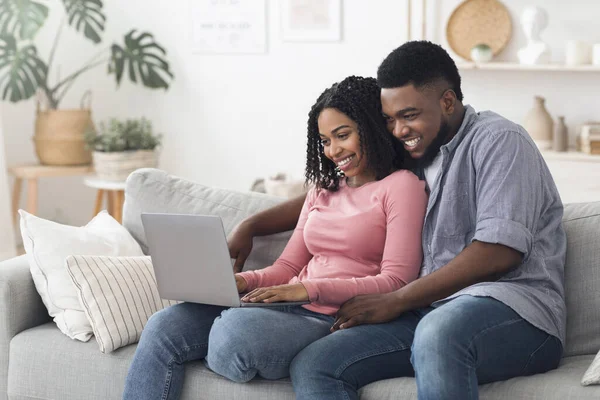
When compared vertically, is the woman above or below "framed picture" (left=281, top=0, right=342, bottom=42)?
below

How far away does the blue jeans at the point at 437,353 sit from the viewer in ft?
5.56

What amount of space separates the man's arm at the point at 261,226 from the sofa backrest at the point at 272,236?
65mm

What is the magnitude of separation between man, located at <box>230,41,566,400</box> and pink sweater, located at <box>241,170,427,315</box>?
0.16 feet

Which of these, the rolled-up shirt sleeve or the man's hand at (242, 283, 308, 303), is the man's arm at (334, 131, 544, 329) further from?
the man's hand at (242, 283, 308, 303)

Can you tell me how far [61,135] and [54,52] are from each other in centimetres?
74

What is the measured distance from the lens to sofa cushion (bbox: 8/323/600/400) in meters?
1.83

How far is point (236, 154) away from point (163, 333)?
9.66 feet

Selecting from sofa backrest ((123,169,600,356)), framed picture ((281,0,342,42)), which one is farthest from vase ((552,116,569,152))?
sofa backrest ((123,169,600,356))

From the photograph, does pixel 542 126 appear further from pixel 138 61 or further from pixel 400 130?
pixel 400 130

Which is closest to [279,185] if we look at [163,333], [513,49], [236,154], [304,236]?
[236,154]

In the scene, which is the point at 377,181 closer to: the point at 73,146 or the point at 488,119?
the point at 488,119

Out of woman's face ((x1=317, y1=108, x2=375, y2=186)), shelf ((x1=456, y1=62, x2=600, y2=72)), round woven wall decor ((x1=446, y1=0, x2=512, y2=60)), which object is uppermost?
round woven wall decor ((x1=446, y1=0, x2=512, y2=60))

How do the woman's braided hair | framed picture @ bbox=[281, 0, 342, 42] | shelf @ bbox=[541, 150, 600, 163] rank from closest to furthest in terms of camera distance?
the woman's braided hair
shelf @ bbox=[541, 150, 600, 163]
framed picture @ bbox=[281, 0, 342, 42]

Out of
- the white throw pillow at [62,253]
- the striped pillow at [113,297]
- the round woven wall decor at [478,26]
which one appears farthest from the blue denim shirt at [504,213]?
the round woven wall decor at [478,26]
